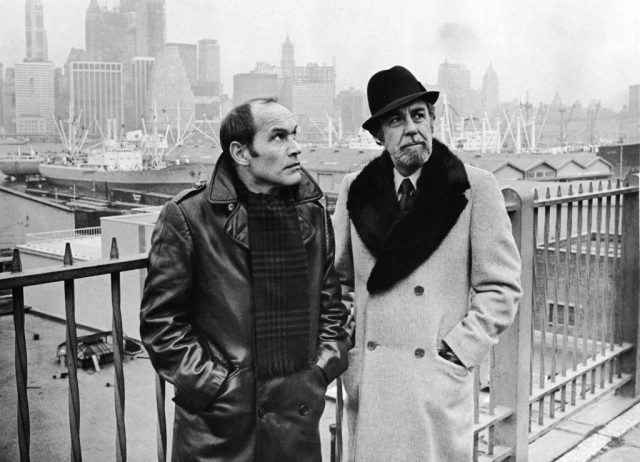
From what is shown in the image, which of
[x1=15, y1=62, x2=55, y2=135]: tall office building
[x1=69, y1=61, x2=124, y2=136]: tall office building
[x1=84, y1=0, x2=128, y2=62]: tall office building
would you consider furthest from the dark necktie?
[x1=84, y1=0, x2=128, y2=62]: tall office building

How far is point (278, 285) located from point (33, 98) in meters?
7.74

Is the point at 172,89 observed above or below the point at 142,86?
below

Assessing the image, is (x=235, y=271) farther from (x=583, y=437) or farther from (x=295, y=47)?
(x=295, y=47)

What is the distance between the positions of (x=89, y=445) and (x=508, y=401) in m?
27.3

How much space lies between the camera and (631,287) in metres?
4.57

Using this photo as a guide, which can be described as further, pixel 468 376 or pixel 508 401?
pixel 508 401

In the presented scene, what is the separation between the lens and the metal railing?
188 cm

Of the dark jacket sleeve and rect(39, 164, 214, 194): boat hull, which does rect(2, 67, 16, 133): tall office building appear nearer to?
the dark jacket sleeve

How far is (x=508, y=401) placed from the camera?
3.38m

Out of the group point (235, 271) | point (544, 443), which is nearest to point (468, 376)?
point (235, 271)

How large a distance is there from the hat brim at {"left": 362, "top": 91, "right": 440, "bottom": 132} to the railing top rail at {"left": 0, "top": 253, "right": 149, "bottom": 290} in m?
0.86

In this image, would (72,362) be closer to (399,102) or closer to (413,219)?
(413,219)

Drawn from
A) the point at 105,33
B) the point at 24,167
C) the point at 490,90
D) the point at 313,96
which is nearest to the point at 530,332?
the point at 313,96

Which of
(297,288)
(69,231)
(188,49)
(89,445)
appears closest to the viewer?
(297,288)
